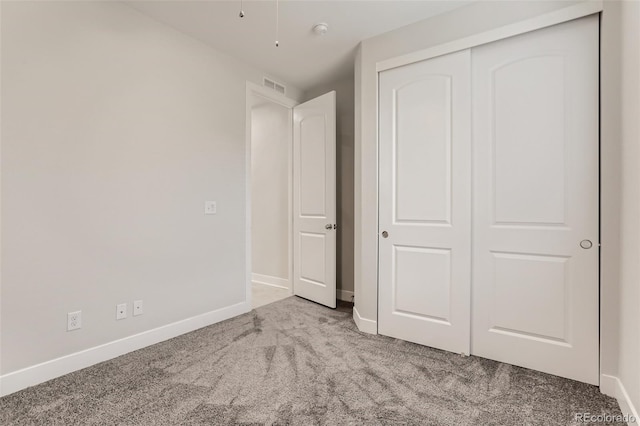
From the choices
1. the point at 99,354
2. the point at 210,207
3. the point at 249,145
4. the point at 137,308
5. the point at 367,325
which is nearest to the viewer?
the point at 99,354

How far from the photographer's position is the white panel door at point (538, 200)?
1.85 metres

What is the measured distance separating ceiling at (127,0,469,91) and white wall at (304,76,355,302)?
1.76ft

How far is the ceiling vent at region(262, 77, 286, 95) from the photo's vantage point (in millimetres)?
3416

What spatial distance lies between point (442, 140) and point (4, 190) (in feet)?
9.42

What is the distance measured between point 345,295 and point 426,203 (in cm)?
174

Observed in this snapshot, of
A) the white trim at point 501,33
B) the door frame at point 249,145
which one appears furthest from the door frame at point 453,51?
the door frame at point 249,145

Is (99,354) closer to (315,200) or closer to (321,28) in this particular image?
(315,200)

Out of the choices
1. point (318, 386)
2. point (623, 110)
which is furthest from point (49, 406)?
point (623, 110)

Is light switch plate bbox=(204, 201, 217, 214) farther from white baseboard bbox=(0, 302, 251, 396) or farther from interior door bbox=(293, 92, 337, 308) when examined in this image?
interior door bbox=(293, 92, 337, 308)

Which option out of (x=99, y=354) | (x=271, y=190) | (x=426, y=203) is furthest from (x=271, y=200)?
(x=99, y=354)

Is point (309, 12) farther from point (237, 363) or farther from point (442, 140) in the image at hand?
point (237, 363)

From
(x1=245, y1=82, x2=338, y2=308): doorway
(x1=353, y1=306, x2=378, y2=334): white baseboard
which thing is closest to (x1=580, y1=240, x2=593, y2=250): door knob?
(x1=353, y1=306, x2=378, y2=334): white baseboard

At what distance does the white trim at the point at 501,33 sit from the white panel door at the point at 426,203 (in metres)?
0.06

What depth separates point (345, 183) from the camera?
369 centimetres
